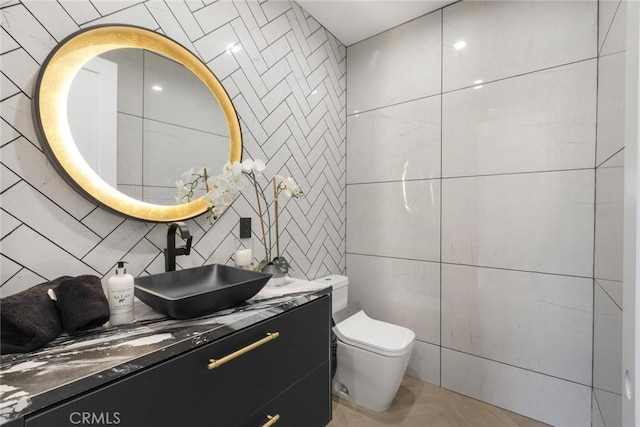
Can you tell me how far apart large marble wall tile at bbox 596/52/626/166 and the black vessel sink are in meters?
1.39

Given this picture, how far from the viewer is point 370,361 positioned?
5.67 ft

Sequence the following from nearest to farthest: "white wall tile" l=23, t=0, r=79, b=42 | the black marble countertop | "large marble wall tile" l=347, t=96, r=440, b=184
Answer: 1. the black marble countertop
2. "white wall tile" l=23, t=0, r=79, b=42
3. "large marble wall tile" l=347, t=96, r=440, b=184

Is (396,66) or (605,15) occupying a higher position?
(396,66)

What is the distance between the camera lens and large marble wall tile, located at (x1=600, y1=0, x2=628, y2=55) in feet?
3.18

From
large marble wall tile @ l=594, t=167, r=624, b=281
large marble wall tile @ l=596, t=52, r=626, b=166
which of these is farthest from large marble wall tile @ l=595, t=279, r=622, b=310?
large marble wall tile @ l=596, t=52, r=626, b=166

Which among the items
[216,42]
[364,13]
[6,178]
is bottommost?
[6,178]

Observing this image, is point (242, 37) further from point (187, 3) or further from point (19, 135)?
point (19, 135)

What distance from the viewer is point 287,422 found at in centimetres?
114

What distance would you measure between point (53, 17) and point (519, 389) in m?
2.81

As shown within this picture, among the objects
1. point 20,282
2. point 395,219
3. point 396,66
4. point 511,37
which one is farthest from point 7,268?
point 511,37

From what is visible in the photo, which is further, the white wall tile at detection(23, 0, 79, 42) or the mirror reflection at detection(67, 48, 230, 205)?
the mirror reflection at detection(67, 48, 230, 205)

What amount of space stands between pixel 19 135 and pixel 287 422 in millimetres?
1361

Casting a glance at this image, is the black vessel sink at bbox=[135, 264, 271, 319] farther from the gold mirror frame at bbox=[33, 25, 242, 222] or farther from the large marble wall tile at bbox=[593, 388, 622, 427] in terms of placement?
the large marble wall tile at bbox=[593, 388, 622, 427]

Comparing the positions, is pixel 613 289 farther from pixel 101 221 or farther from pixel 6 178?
pixel 6 178
